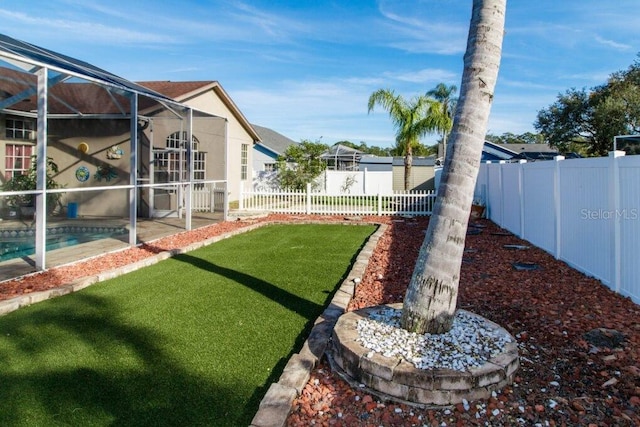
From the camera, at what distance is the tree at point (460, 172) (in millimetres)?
3004

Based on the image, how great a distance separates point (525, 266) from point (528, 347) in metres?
3.16

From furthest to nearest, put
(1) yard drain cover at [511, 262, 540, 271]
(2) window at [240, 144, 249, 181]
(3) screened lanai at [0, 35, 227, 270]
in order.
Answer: (2) window at [240, 144, 249, 181], (3) screened lanai at [0, 35, 227, 270], (1) yard drain cover at [511, 262, 540, 271]

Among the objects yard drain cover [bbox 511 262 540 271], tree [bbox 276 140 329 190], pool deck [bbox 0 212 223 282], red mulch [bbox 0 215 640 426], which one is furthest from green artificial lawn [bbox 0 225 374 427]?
tree [bbox 276 140 329 190]

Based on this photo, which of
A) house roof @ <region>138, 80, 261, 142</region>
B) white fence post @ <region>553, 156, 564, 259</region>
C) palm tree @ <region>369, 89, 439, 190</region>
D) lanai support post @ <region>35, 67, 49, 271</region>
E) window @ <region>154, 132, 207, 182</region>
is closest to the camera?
lanai support post @ <region>35, 67, 49, 271</region>

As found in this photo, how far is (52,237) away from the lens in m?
7.96

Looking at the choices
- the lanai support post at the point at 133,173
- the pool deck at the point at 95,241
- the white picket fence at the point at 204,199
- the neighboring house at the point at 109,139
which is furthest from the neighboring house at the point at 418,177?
the lanai support post at the point at 133,173

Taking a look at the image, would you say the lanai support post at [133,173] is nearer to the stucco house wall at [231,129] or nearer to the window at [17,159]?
the window at [17,159]

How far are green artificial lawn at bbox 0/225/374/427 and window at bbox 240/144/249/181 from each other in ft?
39.9

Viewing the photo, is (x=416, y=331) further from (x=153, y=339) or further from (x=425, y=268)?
(x=153, y=339)

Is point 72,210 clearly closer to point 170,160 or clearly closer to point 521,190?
point 170,160

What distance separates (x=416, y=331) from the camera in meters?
3.17

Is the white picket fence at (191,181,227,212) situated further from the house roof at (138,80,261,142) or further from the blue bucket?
the blue bucket

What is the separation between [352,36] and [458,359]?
13.3 m

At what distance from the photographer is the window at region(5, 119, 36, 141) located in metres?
10.6
